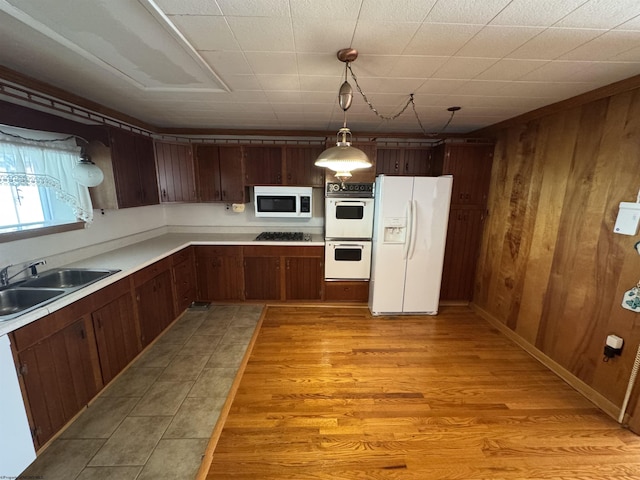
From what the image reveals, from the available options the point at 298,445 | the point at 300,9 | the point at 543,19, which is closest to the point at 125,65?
the point at 300,9

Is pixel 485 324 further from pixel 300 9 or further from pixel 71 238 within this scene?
pixel 71 238

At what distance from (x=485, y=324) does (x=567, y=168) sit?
194 cm

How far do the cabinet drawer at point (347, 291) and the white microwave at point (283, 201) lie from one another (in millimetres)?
1074

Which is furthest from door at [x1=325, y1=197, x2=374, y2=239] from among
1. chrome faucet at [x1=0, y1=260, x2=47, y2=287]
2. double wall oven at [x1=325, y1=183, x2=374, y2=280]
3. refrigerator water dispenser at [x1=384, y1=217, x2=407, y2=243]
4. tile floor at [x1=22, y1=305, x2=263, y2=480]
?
chrome faucet at [x1=0, y1=260, x2=47, y2=287]

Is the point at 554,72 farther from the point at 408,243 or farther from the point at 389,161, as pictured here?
the point at 389,161

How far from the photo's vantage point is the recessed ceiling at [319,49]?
46.7 inches

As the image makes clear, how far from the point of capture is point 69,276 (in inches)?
87.4

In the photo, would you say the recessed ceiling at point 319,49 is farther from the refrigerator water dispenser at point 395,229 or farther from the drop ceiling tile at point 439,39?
the refrigerator water dispenser at point 395,229

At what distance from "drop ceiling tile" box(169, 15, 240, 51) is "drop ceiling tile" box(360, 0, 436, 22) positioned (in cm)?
71

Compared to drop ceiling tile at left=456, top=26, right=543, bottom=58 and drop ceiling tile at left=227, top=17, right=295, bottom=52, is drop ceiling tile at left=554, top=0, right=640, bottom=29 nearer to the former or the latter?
drop ceiling tile at left=456, top=26, right=543, bottom=58

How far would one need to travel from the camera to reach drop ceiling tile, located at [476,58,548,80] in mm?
1647

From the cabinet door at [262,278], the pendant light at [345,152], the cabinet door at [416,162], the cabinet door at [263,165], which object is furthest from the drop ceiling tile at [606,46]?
the cabinet door at [262,278]

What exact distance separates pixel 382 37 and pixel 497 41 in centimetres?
64

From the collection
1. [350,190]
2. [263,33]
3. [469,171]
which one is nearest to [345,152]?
[263,33]
